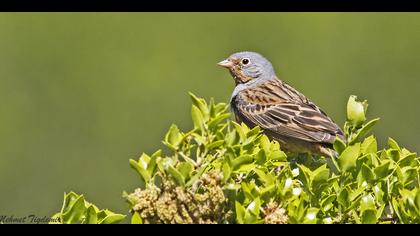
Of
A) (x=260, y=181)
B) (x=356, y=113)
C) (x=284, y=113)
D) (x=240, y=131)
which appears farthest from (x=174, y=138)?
(x=284, y=113)

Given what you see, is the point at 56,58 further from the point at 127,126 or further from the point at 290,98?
the point at 290,98

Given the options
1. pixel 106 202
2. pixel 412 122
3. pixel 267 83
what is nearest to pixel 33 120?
pixel 106 202

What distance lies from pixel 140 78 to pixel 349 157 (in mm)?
8056

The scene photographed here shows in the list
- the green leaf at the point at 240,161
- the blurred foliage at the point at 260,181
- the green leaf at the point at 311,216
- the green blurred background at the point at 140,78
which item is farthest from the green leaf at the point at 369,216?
the green blurred background at the point at 140,78

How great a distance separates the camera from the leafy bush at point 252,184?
297 centimetres

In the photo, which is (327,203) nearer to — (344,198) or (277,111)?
(344,198)

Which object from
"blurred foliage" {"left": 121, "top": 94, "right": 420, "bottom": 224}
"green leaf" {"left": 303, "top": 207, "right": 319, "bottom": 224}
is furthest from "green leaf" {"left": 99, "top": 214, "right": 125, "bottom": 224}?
"green leaf" {"left": 303, "top": 207, "right": 319, "bottom": 224}

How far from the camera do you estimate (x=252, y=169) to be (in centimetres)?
318

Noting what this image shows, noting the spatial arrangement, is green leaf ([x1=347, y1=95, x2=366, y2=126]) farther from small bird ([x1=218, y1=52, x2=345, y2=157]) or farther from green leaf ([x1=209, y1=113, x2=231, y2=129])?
small bird ([x1=218, y1=52, x2=345, y2=157])

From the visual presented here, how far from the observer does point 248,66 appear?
19.4 feet

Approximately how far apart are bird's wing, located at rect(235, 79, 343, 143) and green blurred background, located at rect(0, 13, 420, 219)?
345 centimetres

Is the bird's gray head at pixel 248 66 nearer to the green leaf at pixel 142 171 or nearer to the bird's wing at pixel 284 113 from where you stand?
the bird's wing at pixel 284 113

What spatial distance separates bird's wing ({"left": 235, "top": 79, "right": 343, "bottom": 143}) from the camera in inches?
202

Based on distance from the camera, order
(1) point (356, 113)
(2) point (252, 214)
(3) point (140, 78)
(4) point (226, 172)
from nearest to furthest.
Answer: (2) point (252, 214), (4) point (226, 172), (1) point (356, 113), (3) point (140, 78)
